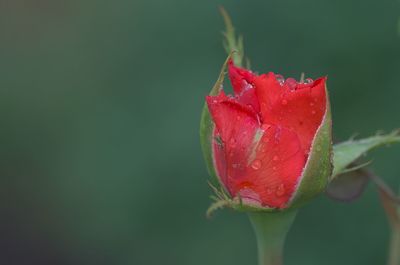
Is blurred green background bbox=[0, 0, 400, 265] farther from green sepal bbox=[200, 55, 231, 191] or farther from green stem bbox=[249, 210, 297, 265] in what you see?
green sepal bbox=[200, 55, 231, 191]

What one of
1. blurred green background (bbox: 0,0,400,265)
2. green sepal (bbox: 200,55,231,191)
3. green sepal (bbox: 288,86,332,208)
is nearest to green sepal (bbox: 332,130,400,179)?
green sepal (bbox: 288,86,332,208)

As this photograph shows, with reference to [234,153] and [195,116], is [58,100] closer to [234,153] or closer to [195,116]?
[195,116]

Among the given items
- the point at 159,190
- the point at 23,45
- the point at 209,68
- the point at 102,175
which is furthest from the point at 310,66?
the point at 23,45

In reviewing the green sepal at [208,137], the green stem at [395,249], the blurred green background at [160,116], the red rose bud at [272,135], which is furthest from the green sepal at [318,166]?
the blurred green background at [160,116]

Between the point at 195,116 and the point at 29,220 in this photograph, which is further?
the point at 29,220

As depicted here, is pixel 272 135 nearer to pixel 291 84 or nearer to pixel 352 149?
pixel 291 84

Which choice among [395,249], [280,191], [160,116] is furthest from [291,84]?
[160,116]
